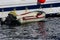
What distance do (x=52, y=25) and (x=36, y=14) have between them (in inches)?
129

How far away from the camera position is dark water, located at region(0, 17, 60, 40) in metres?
39.7

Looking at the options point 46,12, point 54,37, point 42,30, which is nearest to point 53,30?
point 42,30

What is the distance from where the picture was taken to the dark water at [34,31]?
39.7m

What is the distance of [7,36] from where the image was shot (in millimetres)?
40500

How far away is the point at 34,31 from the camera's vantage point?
4291cm

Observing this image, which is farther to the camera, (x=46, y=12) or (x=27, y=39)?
(x=46, y=12)

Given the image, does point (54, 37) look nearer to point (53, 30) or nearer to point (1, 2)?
point (53, 30)

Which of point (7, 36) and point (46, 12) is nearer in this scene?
point (7, 36)

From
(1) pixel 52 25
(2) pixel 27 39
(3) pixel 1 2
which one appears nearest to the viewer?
(2) pixel 27 39

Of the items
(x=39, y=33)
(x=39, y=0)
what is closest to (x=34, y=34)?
(x=39, y=33)

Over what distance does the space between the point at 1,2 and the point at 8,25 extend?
3.55 m

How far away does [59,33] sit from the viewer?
4134 centimetres

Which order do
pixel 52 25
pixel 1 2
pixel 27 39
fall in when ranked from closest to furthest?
pixel 27 39 → pixel 52 25 → pixel 1 2

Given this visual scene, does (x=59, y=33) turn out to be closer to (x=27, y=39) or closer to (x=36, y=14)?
(x=27, y=39)
